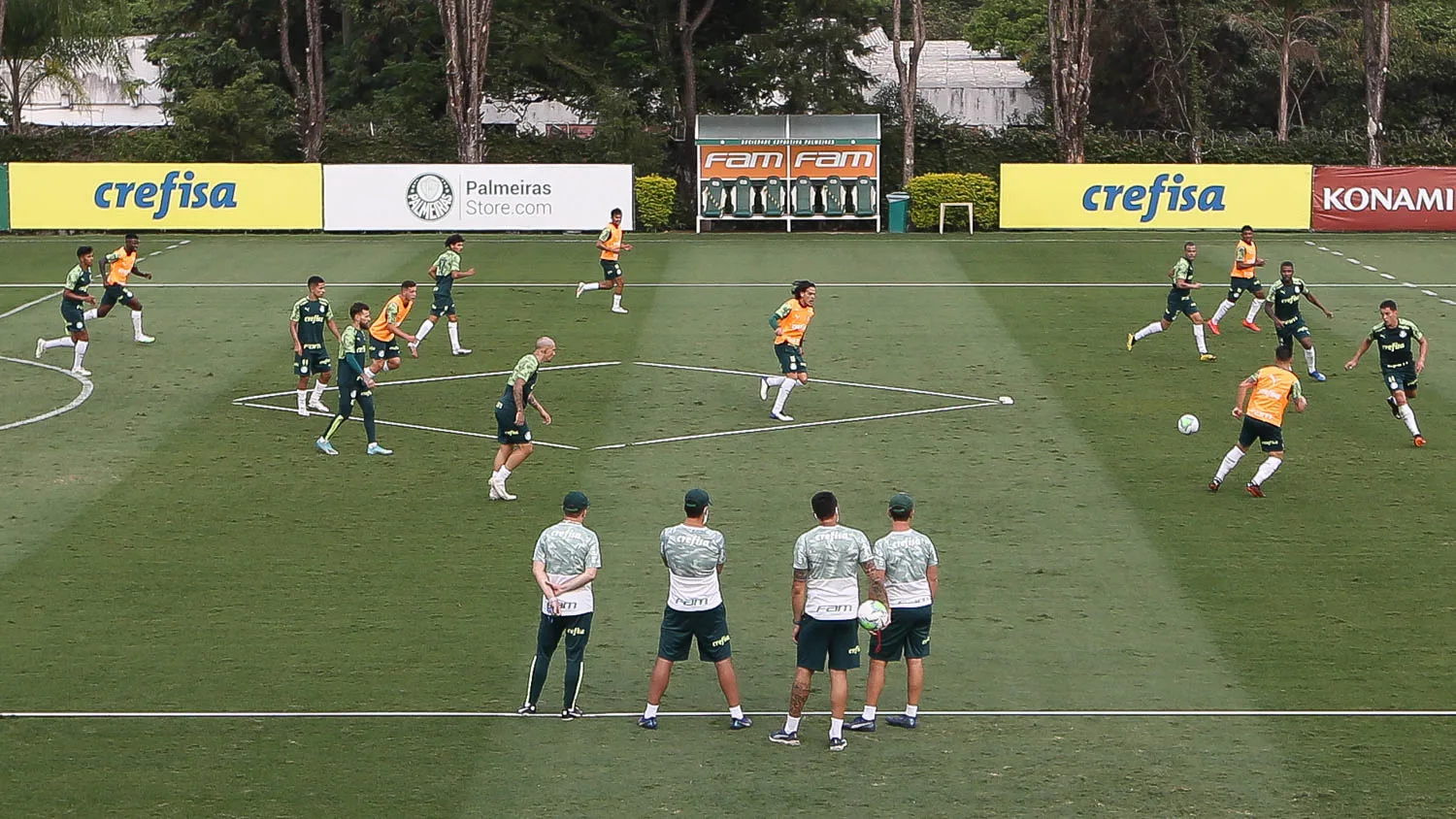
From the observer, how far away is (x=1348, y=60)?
217 ft

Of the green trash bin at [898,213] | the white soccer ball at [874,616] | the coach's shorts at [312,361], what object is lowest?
the white soccer ball at [874,616]

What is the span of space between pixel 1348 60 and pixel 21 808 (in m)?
62.7

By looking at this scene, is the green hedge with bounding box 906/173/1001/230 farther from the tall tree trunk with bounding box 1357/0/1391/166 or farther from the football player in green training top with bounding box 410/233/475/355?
the football player in green training top with bounding box 410/233/475/355

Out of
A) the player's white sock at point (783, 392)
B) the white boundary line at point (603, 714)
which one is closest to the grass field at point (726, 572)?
the white boundary line at point (603, 714)

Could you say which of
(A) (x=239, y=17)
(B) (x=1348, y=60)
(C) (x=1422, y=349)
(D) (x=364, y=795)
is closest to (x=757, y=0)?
(A) (x=239, y=17)

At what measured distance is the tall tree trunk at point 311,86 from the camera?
5869cm

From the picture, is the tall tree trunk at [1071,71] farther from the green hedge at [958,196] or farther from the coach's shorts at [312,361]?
the coach's shorts at [312,361]

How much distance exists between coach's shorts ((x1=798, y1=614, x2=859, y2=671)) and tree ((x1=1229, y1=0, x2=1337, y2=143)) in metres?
51.6

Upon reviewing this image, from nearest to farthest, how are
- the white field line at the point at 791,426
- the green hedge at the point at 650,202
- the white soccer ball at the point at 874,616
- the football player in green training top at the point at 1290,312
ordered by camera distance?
the white soccer ball at the point at 874,616 → the white field line at the point at 791,426 → the football player in green training top at the point at 1290,312 → the green hedge at the point at 650,202

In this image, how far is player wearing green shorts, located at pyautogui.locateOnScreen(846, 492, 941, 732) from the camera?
13445mm

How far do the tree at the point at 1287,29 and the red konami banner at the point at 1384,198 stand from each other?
536 inches

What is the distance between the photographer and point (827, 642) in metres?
13.3

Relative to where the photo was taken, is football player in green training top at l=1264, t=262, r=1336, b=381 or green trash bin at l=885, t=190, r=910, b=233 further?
green trash bin at l=885, t=190, r=910, b=233

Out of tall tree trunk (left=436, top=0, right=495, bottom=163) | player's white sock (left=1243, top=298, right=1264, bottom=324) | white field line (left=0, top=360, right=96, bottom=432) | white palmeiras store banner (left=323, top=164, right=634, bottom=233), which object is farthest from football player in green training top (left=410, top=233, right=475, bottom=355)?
tall tree trunk (left=436, top=0, right=495, bottom=163)
